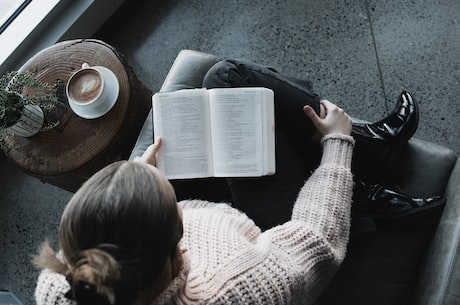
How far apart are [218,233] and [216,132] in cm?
30

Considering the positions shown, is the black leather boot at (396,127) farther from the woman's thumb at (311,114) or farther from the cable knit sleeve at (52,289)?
the cable knit sleeve at (52,289)

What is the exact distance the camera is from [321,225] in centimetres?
110

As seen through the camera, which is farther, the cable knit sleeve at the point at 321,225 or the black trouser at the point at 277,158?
the black trouser at the point at 277,158

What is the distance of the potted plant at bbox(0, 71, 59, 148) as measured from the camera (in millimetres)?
1258

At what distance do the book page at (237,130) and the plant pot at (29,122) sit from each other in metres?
0.52

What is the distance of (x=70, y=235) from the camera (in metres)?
0.73

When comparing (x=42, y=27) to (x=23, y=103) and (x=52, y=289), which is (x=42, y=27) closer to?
(x=23, y=103)

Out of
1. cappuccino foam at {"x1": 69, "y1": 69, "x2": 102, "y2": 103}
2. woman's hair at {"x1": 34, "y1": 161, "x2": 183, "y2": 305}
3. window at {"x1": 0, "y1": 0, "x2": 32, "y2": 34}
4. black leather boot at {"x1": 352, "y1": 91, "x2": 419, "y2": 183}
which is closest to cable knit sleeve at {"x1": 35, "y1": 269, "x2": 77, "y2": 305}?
woman's hair at {"x1": 34, "y1": 161, "x2": 183, "y2": 305}

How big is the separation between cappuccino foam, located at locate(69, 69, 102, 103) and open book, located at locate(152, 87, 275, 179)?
0.23 m

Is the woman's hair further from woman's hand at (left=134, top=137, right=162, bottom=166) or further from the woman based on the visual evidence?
woman's hand at (left=134, top=137, right=162, bottom=166)

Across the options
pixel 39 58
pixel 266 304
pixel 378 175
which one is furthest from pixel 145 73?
pixel 266 304

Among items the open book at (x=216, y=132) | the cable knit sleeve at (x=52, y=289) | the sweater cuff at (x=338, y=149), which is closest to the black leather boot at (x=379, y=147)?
Result: the sweater cuff at (x=338, y=149)

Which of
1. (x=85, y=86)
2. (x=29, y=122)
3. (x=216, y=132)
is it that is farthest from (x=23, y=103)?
(x=216, y=132)

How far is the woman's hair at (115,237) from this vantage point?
69 centimetres
